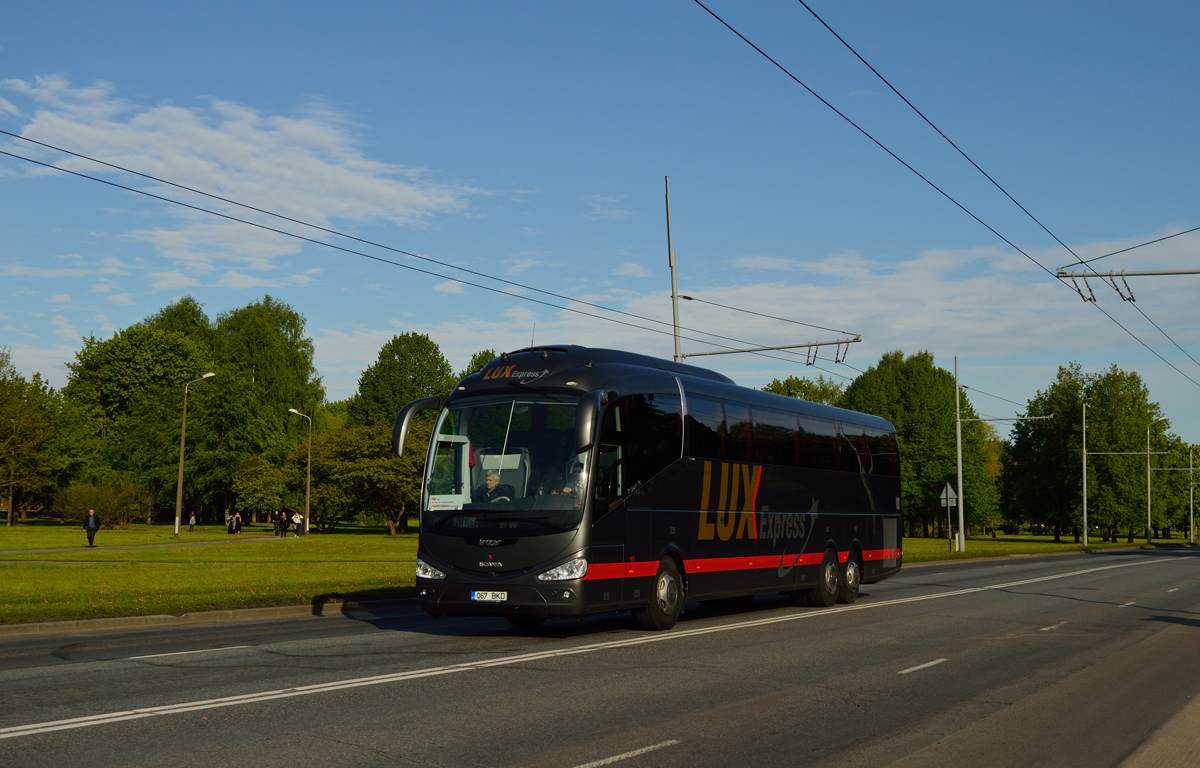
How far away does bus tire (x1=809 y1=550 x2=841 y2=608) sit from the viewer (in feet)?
62.5

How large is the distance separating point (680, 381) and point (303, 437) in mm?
71512

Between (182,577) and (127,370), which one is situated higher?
(127,370)

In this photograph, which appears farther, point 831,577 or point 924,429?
point 924,429

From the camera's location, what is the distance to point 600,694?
9.04m

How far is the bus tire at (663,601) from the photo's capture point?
46.2ft

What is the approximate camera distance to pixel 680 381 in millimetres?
15508

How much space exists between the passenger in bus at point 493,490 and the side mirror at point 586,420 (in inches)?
40.0

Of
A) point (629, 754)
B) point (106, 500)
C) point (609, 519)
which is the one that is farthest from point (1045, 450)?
point (629, 754)

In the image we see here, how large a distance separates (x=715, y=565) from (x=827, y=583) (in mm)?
4549

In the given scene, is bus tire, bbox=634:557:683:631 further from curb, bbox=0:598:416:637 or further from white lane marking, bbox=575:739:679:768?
white lane marking, bbox=575:739:679:768

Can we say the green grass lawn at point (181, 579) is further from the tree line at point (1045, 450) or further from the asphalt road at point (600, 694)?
the tree line at point (1045, 450)

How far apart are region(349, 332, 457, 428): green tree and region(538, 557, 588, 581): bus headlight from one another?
66099 mm

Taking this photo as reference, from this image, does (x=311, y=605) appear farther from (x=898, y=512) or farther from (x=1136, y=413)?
(x=1136, y=413)

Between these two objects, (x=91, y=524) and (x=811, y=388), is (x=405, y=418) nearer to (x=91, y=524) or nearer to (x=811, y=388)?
(x=91, y=524)
